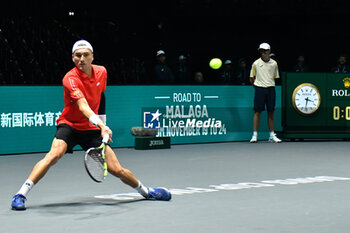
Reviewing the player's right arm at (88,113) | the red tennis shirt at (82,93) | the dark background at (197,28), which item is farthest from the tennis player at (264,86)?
the player's right arm at (88,113)

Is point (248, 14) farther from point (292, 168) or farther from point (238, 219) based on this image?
point (238, 219)

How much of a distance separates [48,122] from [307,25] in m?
14.5

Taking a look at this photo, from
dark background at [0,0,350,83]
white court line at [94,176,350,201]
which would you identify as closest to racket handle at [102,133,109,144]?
white court line at [94,176,350,201]

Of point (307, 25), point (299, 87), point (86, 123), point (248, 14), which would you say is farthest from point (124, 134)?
point (307, 25)

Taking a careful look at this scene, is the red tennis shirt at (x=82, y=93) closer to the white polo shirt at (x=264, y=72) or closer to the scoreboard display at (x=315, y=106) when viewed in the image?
the white polo shirt at (x=264, y=72)

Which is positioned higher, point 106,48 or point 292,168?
point 106,48

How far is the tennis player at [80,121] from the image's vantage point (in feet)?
24.5

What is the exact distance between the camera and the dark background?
2327cm

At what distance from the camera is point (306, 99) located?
54.8ft

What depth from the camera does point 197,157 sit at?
13094mm

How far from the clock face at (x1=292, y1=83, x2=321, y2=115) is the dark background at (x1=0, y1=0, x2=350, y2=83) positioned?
24.4 ft

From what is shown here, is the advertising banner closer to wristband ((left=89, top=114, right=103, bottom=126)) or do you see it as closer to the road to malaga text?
the road to malaga text

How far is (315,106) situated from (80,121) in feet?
32.3

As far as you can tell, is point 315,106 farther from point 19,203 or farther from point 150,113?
point 19,203
